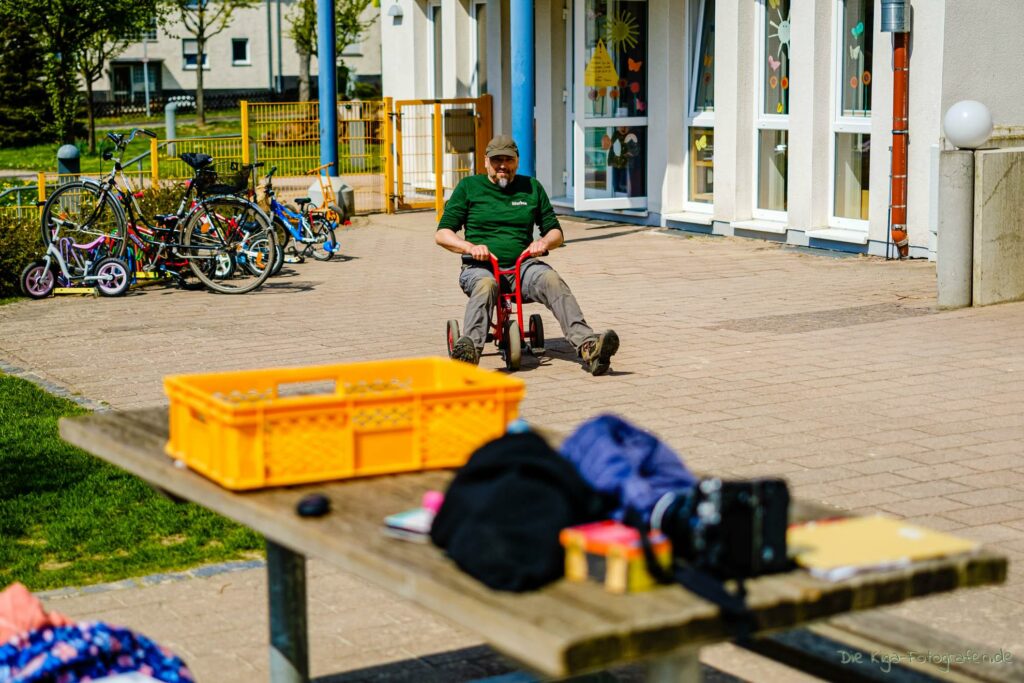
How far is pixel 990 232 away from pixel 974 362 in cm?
244

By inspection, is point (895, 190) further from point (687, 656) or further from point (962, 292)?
point (687, 656)

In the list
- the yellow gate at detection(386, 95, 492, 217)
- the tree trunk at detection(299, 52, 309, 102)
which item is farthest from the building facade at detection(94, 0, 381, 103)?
the yellow gate at detection(386, 95, 492, 217)

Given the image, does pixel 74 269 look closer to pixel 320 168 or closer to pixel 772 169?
pixel 320 168

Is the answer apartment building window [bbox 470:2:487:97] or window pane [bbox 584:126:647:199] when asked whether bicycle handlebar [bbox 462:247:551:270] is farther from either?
apartment building window [bbox 470:2:487:97]

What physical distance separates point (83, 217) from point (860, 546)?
1240 centimetres

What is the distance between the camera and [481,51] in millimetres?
22484

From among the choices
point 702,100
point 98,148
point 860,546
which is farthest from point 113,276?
point 98,148

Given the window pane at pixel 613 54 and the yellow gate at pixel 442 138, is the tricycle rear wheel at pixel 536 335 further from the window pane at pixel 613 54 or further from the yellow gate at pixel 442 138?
the yellow gate at pixel 442 138

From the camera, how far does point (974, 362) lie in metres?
9.88

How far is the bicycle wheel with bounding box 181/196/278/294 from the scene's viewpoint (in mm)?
13898

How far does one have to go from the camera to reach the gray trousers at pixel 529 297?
979 cm

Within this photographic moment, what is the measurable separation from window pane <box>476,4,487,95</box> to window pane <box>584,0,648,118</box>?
4075 millimetres

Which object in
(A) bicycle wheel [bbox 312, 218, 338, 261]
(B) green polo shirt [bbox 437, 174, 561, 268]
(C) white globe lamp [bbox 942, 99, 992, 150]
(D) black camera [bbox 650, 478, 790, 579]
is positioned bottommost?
(A) bicycle wheel [bbox 312, 218, 338, 261]

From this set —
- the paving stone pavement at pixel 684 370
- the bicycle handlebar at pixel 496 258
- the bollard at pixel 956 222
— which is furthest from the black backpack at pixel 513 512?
the bollard at pixel 956 222
